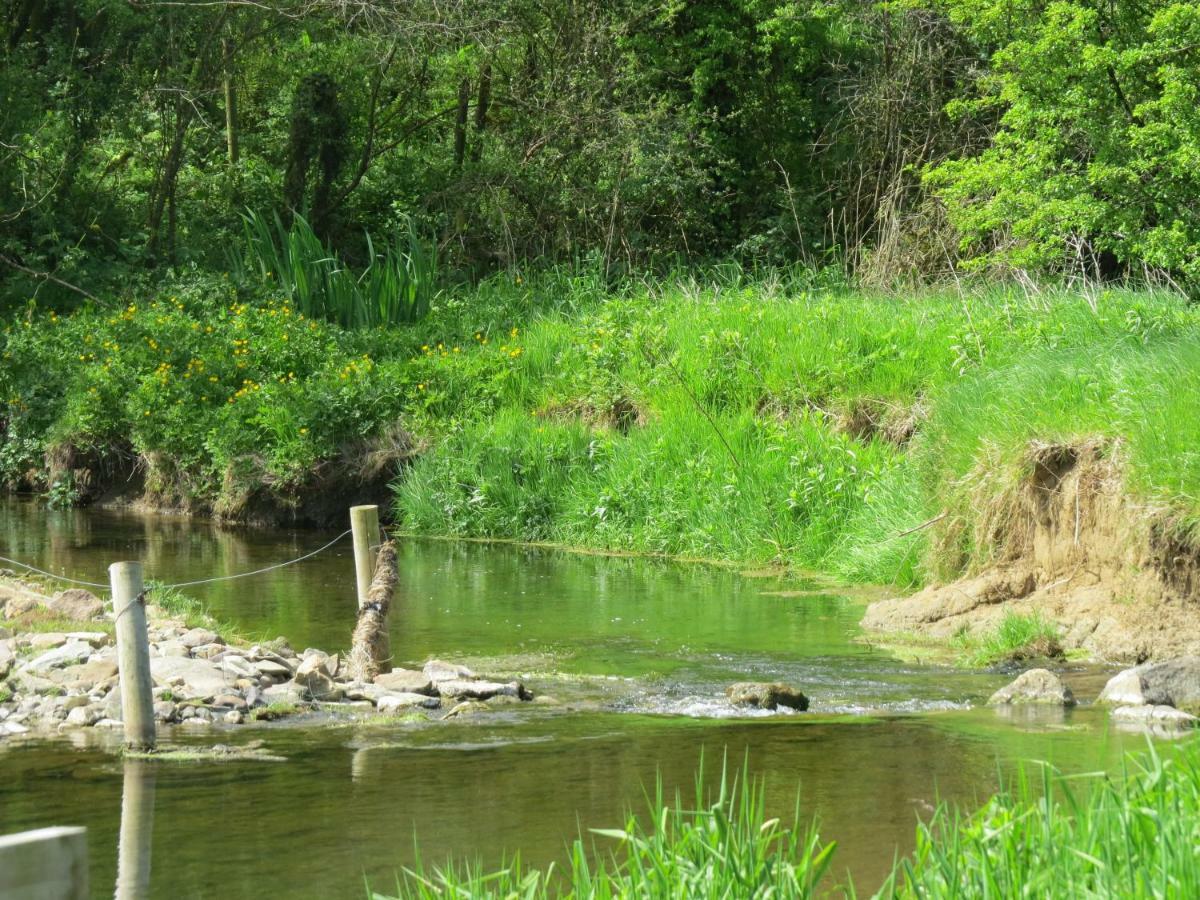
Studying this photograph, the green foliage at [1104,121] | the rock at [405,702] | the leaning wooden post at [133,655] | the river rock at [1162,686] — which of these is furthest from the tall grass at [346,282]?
the river rock at [1162,686]

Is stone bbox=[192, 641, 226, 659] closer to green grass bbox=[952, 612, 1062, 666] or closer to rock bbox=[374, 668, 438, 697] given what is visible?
rock bbox=[374, 668, 438, 697]

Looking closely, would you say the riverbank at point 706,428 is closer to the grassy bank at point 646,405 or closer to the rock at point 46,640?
the grassy bank at point 646,405

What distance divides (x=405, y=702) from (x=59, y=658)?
212cm

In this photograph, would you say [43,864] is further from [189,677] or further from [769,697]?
[189,677]

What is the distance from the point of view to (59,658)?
911cm

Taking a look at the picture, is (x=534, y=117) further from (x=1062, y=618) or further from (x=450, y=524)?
(x=1062, y=618)

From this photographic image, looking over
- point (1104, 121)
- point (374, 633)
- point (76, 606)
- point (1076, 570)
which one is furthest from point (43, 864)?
point (1104, 121)

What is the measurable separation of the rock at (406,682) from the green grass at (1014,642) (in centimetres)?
341

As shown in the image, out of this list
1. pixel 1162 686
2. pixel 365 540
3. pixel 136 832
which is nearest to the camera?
pixel 136 832

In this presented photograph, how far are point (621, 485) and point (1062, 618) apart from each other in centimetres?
633

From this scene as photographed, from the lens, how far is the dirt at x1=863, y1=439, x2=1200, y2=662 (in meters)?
9.62

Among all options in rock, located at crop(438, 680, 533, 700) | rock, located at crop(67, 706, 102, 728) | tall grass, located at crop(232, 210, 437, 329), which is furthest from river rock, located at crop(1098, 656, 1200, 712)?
tall grass, located at crop(232, 210, 437, 329)

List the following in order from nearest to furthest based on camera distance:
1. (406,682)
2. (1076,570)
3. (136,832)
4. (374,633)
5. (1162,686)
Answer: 1. (136,832)
2. (1162,686)
3. (406,682)
4. (374,633)
5. (1076,570)

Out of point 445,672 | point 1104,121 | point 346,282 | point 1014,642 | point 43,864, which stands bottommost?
point 1014,642
